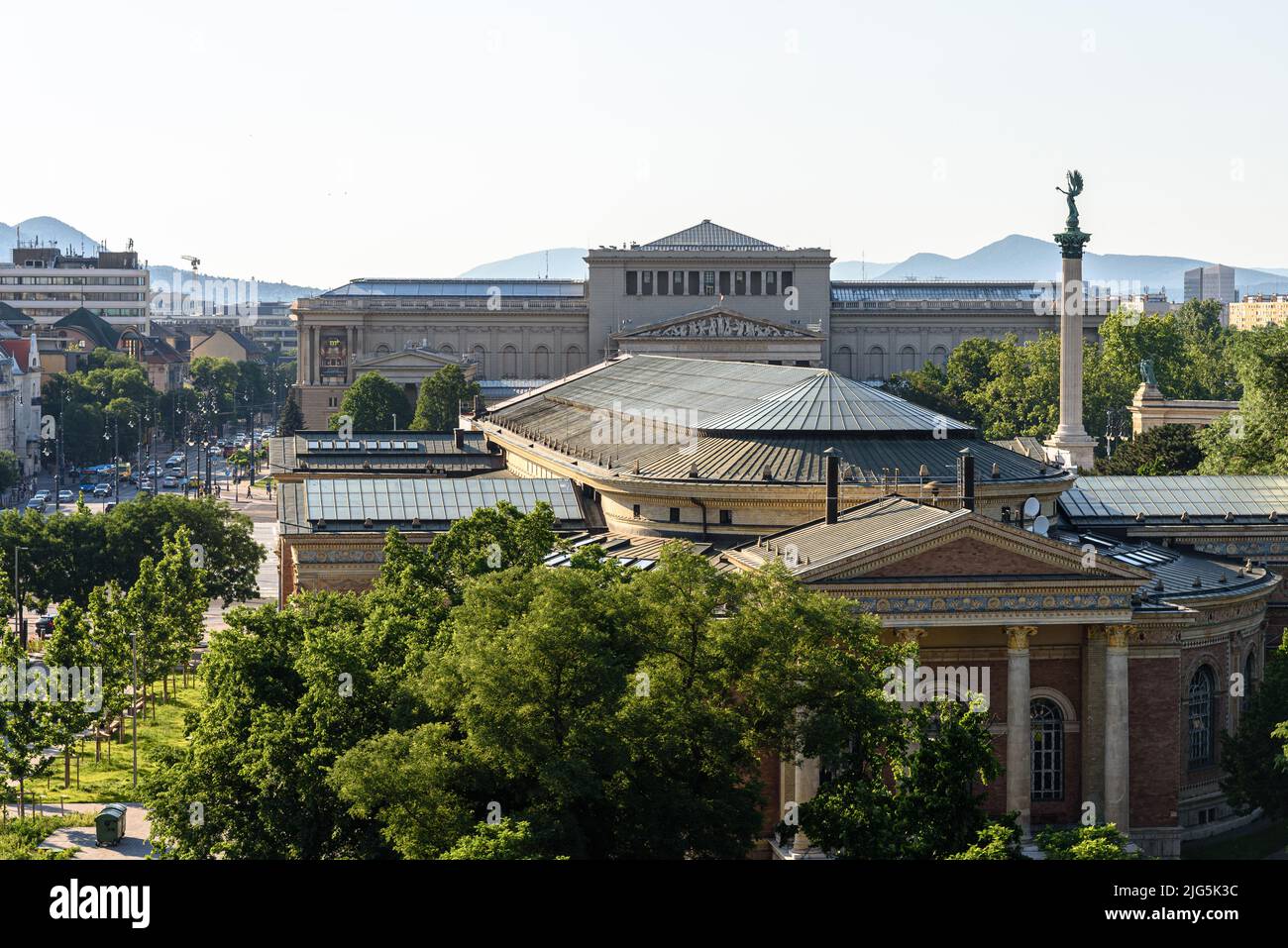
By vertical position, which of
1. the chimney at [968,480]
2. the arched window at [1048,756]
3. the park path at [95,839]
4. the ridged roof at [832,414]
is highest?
the ridged roof at [832,414]

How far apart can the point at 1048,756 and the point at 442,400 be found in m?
118

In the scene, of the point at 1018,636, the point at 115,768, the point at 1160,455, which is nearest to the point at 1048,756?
the point at 1018,636

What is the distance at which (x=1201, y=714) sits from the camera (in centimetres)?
6181

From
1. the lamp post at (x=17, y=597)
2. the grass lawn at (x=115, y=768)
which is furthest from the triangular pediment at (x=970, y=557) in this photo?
the lamp post at (x=17, y=597)

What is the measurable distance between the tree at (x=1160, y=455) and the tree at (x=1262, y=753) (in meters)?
59.3

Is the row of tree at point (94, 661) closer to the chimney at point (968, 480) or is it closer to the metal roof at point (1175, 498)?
the chimney at point (968, 480)

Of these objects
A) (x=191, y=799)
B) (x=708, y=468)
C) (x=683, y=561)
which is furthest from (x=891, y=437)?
(x=191, y=799)

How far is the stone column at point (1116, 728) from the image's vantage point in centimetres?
5688

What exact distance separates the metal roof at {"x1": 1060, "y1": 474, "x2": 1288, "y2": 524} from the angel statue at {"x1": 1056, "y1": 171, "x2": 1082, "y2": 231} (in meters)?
41.8

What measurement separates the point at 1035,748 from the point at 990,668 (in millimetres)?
3196

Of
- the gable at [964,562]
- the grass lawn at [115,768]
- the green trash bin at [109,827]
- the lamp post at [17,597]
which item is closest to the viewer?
the gable at [964,562]

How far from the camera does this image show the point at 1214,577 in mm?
65062

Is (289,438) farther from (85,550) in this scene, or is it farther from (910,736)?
(910,736)

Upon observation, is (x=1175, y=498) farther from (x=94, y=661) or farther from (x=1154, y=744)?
(x=94, y=661)
